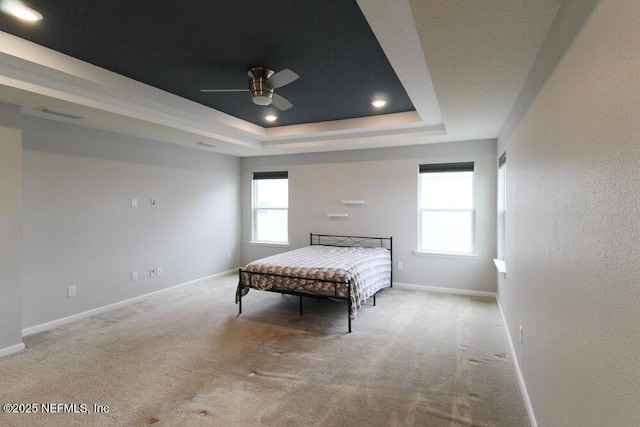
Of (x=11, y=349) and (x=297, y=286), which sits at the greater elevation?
(x=297, y=286)

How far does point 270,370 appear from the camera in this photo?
2928mm

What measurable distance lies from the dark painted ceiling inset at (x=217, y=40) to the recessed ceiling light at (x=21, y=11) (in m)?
0.06

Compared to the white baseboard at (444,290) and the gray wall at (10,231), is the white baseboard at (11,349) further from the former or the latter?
the white baseboard at (444,290)

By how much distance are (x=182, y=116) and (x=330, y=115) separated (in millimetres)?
1982

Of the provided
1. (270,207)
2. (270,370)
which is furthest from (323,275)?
(270,207)

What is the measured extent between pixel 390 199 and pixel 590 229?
14.7ft

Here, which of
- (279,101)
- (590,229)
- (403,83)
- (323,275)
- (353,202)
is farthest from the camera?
(353,202)

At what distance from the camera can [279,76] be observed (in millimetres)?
2812

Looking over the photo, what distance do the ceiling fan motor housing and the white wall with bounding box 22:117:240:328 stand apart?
2612mm

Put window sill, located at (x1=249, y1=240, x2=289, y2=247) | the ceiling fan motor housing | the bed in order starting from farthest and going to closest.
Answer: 1. window sill, located at (x1=249, y1=240, x2=289, y2=247)
2. the bed
3. the ceiling fan motor housing

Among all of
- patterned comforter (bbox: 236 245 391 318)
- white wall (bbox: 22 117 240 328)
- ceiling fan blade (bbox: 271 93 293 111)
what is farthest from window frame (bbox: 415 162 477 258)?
white wall (bbox: 22 117 240 328)

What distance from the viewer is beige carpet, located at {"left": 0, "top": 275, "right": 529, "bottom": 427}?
2328 mm

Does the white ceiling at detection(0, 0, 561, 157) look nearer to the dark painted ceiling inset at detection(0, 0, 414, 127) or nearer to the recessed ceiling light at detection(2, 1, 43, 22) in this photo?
the dark painted ceiling inset at detection(0, 0, 414, 127)

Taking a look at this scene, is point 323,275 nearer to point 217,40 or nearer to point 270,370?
point 270,370
